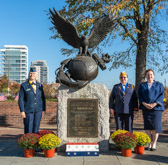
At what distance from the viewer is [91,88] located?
454 cm

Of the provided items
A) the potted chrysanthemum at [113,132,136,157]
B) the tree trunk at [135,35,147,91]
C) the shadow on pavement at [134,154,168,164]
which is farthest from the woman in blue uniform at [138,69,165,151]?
the tree trunk at [135,35,147,91]

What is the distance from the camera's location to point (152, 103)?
4441 mm

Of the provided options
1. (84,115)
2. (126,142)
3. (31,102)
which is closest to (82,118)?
(84,115)

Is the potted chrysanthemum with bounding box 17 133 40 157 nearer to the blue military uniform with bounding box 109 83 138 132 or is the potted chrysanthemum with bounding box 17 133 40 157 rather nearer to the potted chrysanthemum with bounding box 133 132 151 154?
the blue military uniform with bounding box 109 83 138 132

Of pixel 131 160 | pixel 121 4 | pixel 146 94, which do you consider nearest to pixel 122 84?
pixel 146 94

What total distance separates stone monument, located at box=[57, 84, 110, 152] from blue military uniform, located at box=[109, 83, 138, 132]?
30 cm

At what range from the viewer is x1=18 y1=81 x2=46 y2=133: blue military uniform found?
181 inches

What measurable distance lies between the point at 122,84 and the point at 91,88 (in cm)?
77

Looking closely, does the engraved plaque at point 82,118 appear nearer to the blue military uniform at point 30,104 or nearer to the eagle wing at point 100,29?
the blue military uniform at point 30,104

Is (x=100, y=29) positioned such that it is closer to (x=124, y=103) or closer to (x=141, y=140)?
(x=124, y=103)

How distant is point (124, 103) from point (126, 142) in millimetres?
930

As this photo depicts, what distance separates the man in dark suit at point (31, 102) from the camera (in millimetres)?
4602

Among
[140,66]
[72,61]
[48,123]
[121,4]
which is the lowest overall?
[48,123]

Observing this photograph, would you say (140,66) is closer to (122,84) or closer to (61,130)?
(122,84)
